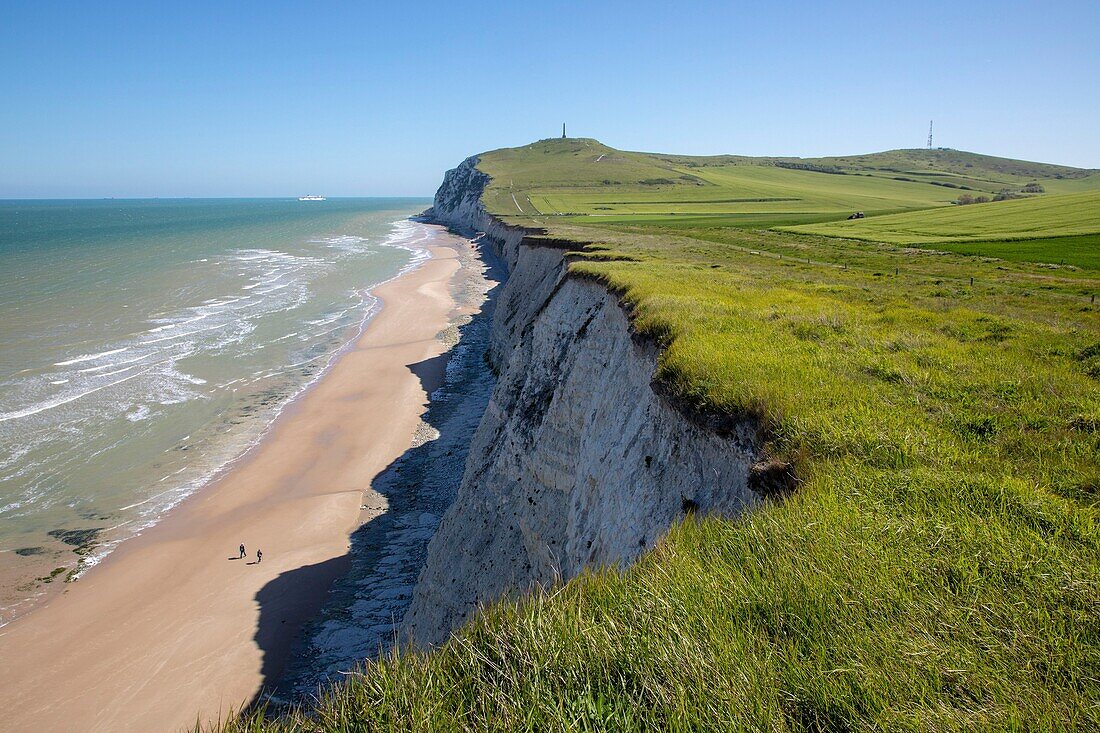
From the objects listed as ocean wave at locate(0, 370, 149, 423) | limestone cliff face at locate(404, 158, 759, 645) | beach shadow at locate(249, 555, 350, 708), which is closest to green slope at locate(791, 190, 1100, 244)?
limestone cliff face at locate(404, 158, 759, 645)

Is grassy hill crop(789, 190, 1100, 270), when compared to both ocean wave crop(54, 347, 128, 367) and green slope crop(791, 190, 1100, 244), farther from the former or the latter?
ocean wave crop(54, 347, 128, 367)

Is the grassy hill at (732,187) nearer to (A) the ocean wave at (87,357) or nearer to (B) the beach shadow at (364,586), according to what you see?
(A) the ocean wave at (87,357)

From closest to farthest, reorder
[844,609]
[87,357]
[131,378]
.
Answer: [844,609], [131,378], [87,357]

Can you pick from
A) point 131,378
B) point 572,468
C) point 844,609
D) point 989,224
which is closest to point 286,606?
point 572,468

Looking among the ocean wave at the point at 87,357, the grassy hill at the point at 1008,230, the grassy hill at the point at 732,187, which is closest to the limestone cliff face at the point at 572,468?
the grassy hill at the point at 1008,230

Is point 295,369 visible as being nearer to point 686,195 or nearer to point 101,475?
point 101,475

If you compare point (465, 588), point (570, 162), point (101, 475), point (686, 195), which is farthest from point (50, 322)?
point (570, 162)

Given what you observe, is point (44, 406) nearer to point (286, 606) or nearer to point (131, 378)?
point (131, 378)
